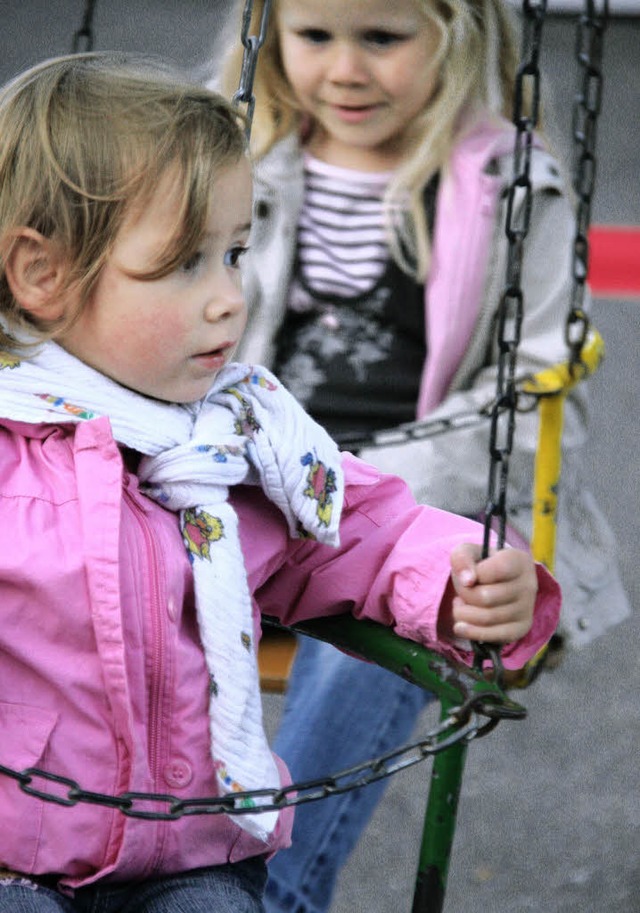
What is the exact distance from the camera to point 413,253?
7.64ft

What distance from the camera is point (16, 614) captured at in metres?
1.35

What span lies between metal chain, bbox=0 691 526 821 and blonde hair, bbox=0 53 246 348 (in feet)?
1.23

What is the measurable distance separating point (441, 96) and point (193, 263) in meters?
1.03

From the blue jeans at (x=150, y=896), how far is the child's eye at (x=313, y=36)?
126 cm

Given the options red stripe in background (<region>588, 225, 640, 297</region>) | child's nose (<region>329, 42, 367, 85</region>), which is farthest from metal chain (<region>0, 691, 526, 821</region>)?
red stripe in background (<region>588, 225, 640, 297</region>)

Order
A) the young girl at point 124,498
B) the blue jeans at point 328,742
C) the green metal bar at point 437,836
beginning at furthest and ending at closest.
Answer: the blue jeans at point 328,742, the green metal bar at point 437,836, the young girl at point 124,498

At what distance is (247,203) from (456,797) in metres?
0.59

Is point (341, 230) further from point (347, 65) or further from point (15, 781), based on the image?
point (15, 781)

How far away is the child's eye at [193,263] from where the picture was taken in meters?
1.40

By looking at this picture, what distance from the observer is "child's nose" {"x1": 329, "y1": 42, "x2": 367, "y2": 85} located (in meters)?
2.29

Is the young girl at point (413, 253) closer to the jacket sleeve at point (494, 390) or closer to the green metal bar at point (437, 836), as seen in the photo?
the jacket sleeve at point (494, 390)

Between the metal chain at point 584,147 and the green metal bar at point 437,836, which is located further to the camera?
the metal chain at point 584,147

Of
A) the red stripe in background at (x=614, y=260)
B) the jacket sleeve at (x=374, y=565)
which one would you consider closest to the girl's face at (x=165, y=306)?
the jacket sleeve at (x=374, y=565)

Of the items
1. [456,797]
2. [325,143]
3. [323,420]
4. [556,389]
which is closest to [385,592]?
[456,797]
